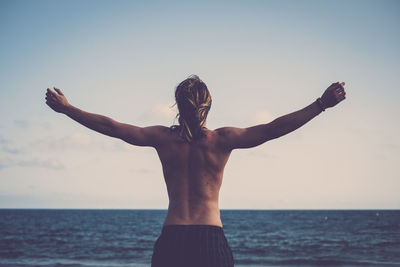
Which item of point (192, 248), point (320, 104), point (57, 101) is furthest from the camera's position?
point (57, 101)

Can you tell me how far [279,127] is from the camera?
2.56m

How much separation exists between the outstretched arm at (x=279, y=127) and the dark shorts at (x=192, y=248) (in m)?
0.58

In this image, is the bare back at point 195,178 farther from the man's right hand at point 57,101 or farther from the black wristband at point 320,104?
the man's right hand at point 57,101

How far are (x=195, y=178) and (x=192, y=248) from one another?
1.44 feet

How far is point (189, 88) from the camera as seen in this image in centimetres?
274

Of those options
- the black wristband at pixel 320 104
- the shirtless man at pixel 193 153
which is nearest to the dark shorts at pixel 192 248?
the shirtless man at pixel 193 153

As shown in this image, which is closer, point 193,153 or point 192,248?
point 192,248

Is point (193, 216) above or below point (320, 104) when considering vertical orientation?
below

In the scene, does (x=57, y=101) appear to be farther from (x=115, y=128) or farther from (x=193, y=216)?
(x=193, y=216)

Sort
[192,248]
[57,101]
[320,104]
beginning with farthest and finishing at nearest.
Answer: [57,101], [320,104], [192,248]

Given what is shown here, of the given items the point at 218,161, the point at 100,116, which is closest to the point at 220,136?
the point at 218,161

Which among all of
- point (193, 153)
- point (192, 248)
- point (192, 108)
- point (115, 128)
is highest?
point (192, 108)

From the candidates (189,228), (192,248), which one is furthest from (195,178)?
(192,248)

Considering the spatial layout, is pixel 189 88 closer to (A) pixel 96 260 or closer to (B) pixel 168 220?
(B) pixel 168 220
